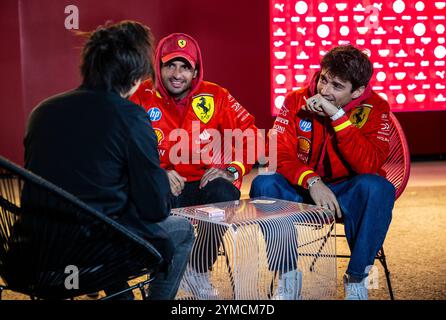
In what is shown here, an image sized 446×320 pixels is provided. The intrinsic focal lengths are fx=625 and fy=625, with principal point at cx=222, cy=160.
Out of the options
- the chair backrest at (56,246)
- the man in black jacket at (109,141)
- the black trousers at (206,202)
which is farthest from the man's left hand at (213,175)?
the chair backrest at (56,246)

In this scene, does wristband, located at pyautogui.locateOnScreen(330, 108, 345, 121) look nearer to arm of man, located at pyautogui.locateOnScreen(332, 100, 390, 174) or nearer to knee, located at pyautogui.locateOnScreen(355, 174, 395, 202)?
arm of man, located at pyautogui.locateOnScreen(332, 100, 390, 174)

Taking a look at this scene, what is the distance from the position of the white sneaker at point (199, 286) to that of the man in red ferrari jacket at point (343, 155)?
29 cm

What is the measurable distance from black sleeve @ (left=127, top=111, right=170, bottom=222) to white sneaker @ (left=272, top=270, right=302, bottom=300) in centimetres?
82

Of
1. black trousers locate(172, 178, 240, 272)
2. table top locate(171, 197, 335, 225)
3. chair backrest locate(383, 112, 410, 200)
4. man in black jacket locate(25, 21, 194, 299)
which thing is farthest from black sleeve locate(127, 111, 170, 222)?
chair backrest locate(383, 112, 410, 200)

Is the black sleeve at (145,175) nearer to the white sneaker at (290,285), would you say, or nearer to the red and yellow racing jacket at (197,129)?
the white sneaker at (290,285)

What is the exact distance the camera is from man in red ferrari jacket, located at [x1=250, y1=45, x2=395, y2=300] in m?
2.46

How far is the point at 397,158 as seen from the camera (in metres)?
2.95

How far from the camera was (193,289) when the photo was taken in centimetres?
241

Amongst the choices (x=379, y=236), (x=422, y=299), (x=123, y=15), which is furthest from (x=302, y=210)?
(x=123, y=15)

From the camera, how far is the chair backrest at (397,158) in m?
2.87

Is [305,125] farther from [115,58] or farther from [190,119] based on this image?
[115,58]

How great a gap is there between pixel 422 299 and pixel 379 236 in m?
0.40

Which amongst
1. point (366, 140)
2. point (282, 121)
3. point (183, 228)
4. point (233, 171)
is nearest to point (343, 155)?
point (366, 140)

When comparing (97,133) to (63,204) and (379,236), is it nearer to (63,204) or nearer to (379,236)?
(63,204)
